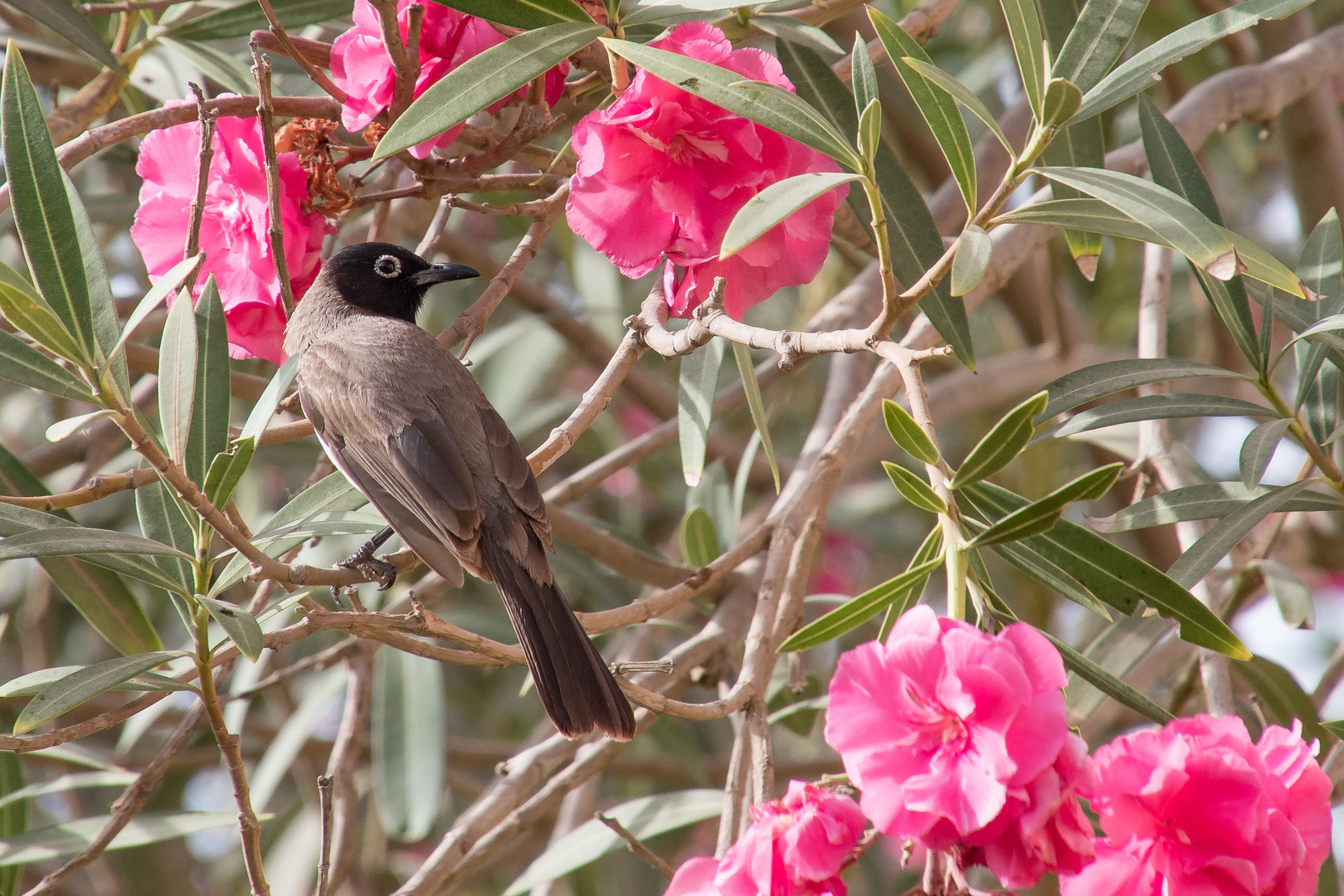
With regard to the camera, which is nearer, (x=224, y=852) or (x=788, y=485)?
(x=788, y=485)

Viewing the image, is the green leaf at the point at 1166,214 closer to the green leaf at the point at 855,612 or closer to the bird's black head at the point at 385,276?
the green leaf at the point at 855,612

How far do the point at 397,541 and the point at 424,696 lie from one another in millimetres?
637

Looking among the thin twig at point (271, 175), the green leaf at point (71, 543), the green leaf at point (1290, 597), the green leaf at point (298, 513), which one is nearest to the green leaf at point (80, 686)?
the green leaf at point (71, 543)

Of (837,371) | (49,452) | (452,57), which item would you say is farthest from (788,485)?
(49,452)

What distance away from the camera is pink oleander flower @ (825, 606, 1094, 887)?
1218mm

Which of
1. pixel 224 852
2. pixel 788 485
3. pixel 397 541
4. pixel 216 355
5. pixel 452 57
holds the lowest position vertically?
pixel 224 852

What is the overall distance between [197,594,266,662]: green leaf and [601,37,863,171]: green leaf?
1.03 metres

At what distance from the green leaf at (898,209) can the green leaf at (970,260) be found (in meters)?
0.48

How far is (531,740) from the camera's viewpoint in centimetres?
479

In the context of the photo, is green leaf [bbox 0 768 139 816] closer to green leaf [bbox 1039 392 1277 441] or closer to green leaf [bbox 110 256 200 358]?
green leaf [bbox 110 256 200 358]

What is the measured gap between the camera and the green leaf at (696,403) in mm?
2873

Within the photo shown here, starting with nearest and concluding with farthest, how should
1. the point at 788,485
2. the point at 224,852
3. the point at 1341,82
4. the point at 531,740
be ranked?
the point at 788,485, the point at 531,740, the point at 1341,82, the point at 224,852

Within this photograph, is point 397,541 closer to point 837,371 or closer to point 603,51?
point 837,371

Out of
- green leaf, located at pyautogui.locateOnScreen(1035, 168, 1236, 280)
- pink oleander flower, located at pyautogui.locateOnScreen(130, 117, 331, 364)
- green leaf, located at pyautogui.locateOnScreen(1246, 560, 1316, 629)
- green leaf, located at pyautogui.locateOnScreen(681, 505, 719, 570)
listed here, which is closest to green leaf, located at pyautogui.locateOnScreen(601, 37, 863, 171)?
green leaf, located at pyautogui.locateOnScreen(1035, 168, 1236, 280)
